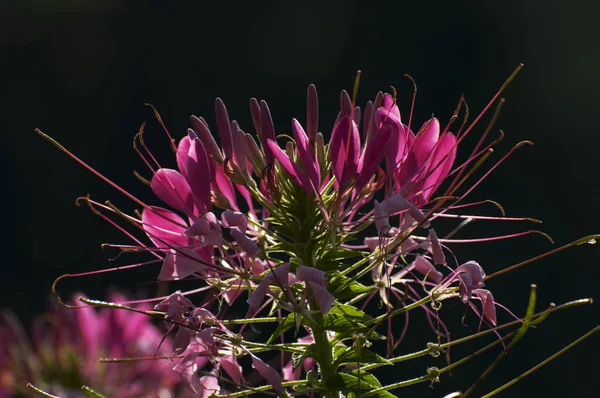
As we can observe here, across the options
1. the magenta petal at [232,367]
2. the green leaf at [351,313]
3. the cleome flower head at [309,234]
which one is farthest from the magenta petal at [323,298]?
the magenta petal at [232,367]

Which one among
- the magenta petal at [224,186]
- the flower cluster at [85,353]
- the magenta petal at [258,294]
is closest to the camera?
the magenta petal at [258,294]

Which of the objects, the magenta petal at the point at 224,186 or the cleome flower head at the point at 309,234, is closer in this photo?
the cleome flower head at the point at 309,234

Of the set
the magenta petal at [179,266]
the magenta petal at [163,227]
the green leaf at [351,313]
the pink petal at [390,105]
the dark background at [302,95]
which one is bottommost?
the dark background at [302,95]

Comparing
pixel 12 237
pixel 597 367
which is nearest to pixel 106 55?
pixel 12 237

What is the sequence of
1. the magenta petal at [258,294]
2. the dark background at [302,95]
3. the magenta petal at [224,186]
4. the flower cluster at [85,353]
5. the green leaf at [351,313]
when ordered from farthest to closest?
the dark background at [302,95], the flower cluster at [85,353], the magenta petal at [224,186], the green leaf at [351,313], the magenta petal at [258,294]

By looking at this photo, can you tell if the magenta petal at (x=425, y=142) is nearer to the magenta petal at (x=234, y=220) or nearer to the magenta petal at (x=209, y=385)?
the magenta petal at (x=234, y=220)

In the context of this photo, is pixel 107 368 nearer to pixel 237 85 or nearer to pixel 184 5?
pixel 237 85
